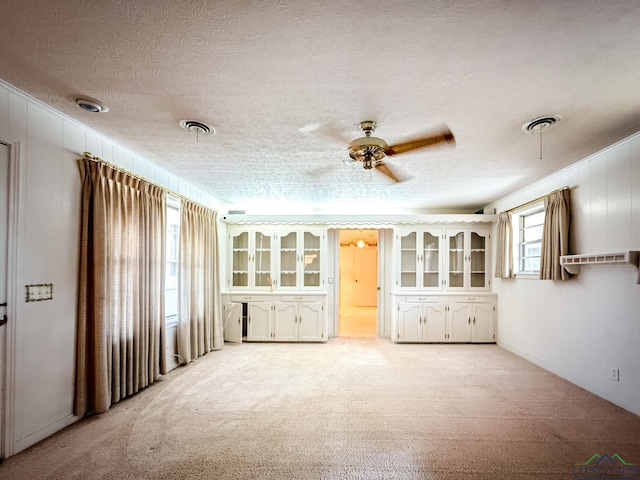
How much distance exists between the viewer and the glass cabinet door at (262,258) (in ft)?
18.8

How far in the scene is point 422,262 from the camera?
564 cm

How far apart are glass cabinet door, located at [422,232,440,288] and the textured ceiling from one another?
256 centimetres

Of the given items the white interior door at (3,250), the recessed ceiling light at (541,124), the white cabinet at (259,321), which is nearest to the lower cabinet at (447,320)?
the white cabinet at (259,321)

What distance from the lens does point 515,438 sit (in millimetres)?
2422

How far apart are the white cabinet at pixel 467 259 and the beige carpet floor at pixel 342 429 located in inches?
69.8

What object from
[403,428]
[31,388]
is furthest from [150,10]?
[403,428]

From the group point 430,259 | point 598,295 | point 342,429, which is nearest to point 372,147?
point 342,429

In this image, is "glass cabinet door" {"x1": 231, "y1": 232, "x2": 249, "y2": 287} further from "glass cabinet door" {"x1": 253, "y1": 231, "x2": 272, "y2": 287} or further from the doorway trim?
the doorway trim

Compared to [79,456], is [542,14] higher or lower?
higher

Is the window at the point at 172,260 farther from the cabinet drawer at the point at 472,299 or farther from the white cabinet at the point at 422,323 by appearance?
the cabinet drawer at the point at 472,299

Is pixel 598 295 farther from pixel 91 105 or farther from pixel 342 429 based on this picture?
pixel 91 105

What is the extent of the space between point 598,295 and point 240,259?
4.88 m

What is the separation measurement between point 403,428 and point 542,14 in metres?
2.73

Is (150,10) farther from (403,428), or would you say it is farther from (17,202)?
(403,428)
